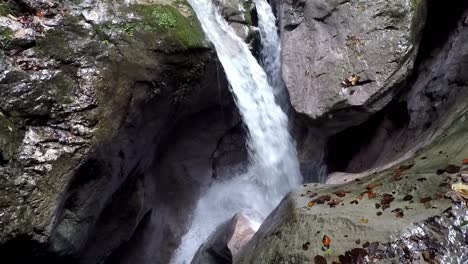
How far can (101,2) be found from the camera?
6008 mm

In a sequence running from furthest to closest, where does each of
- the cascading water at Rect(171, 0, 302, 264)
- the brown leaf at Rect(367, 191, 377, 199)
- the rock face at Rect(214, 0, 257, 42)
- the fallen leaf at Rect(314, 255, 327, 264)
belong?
the rock face at Rect(214, 0, 257, 42), the cascading water at Rect(171, 0, 302, 264), the brown leaf at Rect(367, 191, 377, 199), the fallen leaf at Rect(314, 255, 327, 264)

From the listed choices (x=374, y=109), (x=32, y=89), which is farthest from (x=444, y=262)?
(x=32, y=89)

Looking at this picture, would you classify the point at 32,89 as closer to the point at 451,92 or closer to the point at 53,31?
the point at 53,31

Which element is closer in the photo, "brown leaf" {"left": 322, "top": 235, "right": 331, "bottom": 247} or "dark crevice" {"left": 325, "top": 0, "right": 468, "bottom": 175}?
"brown leaf" {"left": 322, "top": 235, "right": 331, "bottom": 247}

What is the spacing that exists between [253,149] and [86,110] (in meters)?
4.96

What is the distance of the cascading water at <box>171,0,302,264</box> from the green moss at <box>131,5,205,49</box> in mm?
2281

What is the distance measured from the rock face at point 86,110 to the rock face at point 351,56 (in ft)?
6.37

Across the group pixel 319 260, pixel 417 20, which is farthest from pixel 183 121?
pixel 319 260

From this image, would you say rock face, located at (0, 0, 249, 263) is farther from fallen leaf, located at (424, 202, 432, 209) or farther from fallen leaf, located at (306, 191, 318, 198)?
fallen leaf, located at (424, 202, 432, 209)

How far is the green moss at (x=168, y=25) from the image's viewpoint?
241 inches

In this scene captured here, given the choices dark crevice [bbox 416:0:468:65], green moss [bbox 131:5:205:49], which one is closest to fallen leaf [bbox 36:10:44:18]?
green moss [bbox 131:5:205:49]

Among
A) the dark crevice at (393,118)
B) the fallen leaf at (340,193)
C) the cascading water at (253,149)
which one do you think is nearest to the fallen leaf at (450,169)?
the fallen leaf at (340,193)

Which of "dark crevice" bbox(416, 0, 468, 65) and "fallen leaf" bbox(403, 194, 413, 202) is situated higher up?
"dark crevice" bbox(416, 0, 468, 65)

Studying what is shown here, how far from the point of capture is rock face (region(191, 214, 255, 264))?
6.27 m
